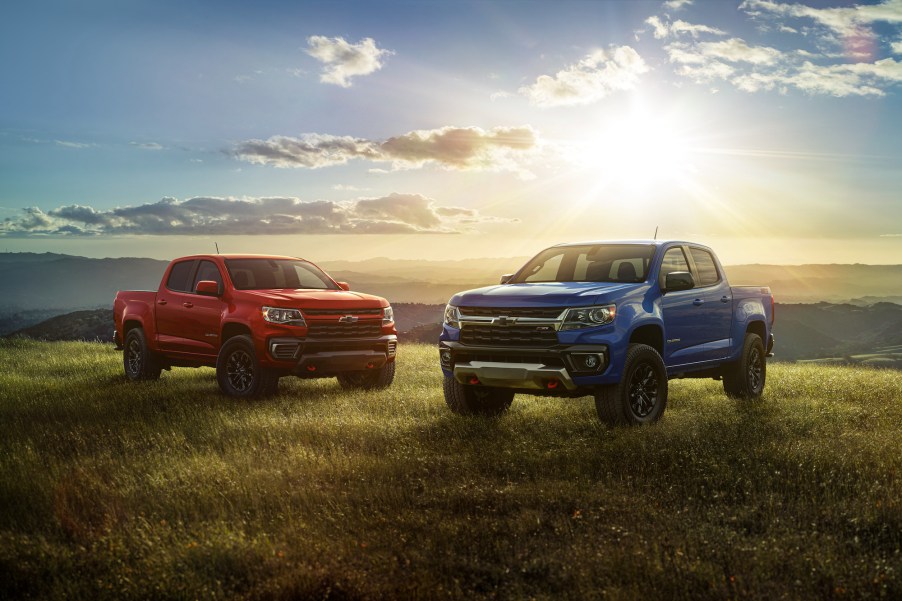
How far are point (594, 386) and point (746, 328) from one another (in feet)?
13.9

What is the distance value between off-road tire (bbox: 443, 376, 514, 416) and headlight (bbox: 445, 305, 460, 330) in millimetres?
800

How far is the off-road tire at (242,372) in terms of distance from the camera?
41.5ft

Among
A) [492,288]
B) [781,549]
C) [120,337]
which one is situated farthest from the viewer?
[120,337]

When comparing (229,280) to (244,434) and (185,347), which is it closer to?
(185,347)

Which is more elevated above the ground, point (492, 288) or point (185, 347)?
point (492, 288)

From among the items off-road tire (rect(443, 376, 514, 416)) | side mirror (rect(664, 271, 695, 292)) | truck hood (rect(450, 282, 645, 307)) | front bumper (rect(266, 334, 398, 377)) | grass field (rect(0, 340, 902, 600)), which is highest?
side mirror (rect(664, 271, 695, 292))

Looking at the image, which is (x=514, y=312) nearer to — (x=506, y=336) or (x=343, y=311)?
(x=506, y=336)

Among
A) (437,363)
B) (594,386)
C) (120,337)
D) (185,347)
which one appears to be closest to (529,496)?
(594,386)

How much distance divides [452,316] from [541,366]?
1.45m

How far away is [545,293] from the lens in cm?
970

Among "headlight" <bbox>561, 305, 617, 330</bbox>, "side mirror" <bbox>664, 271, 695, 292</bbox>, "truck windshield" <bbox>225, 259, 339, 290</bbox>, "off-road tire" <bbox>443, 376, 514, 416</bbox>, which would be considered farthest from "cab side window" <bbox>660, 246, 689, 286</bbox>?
"truck windshield" <bbox>225, 259, 339, 290</bbox>

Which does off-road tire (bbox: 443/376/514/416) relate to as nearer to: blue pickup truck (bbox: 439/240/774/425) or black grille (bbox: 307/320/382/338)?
blue pickup truck (bbox: 439/240/774/425)

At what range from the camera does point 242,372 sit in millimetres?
13070

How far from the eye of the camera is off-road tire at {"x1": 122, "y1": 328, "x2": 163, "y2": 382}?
1507 cm
